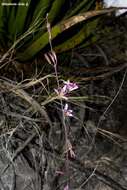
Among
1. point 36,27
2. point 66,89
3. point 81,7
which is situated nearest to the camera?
point 66,89

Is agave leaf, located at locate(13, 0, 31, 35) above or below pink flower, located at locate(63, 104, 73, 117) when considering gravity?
above

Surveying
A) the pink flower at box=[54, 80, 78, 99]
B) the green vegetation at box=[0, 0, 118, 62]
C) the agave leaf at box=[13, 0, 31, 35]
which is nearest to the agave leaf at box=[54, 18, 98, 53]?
the green vegetation at box=[0, 0, 118, 62]

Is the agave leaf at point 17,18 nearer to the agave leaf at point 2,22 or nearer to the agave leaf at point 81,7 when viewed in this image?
the agave leaf at point 2,22

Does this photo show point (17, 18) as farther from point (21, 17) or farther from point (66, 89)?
point (66, 89)

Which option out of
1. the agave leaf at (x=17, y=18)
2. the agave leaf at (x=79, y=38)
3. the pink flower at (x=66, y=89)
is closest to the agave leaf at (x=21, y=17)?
the agave leaf at (x=17, y=18)

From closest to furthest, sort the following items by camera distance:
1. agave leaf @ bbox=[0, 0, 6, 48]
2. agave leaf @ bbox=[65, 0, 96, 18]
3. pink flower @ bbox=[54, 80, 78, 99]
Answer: pink flower @ bbox=[54, 80, 78, 99]
agave leaf @ bbox=[0, 0, 6, 48]
agave leaf @ bbox=[65, 0, 96, 18]

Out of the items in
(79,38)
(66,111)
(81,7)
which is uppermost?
(81,7)

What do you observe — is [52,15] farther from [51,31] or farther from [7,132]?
[7,132]

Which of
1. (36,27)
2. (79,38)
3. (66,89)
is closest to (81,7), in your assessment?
(79,38)

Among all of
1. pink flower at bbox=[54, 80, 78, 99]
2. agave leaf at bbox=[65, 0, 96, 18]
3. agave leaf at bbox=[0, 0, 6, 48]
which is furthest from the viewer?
agave leaf at bbox=[65, 0, 96, 18]

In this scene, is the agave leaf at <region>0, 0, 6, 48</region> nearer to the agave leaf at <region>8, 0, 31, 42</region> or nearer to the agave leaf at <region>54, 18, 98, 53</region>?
the agave leaf at <region>8, 0, 31, 42</region>
